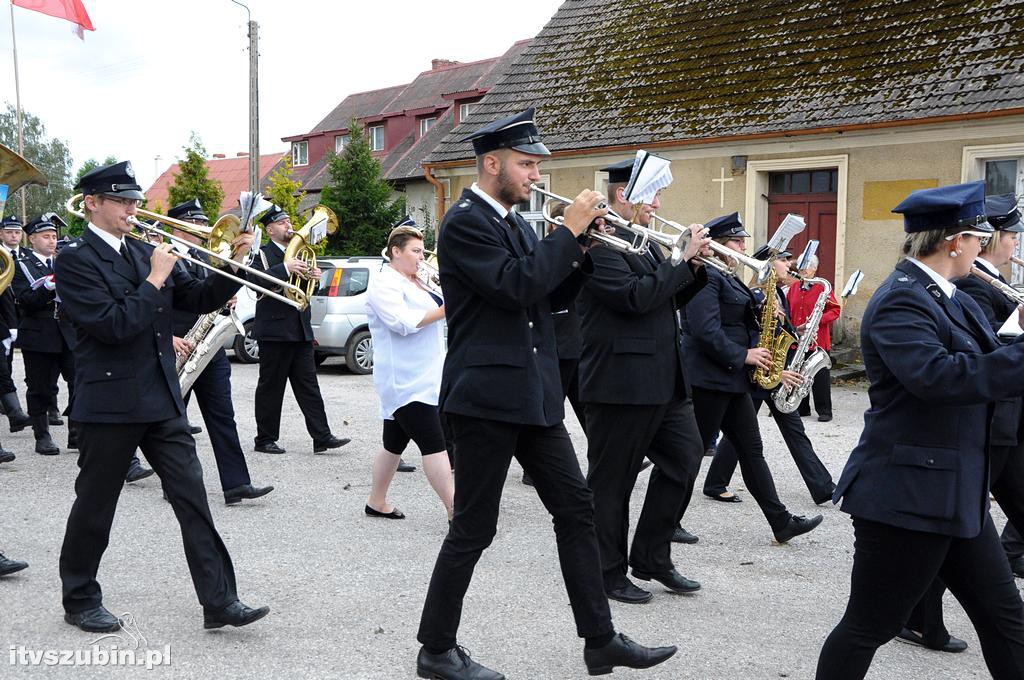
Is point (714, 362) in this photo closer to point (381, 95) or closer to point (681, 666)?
point (681, 666)

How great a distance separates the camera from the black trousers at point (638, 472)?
4.87 meters

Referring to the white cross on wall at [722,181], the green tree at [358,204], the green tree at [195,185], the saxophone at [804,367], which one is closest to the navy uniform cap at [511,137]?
the saxophone at [804,367]

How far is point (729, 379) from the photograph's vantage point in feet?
19.4

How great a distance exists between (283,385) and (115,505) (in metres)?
4.15

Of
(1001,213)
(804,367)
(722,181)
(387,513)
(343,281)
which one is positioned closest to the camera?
(1001,213)

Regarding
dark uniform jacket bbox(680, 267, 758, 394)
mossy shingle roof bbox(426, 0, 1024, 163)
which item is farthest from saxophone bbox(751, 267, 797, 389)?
mossy shingle roof bbox(426, 0, 1024, 163)

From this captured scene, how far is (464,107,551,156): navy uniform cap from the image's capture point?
3.79 m

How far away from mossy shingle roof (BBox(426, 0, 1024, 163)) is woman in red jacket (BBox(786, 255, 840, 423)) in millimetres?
3826

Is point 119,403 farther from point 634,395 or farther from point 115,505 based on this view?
point 634,395

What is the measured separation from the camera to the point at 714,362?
19.6ft

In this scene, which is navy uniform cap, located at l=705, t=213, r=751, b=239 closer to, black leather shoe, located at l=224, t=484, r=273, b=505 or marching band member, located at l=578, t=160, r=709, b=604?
marching band member, located at l=578, t=160, r=709, b=604

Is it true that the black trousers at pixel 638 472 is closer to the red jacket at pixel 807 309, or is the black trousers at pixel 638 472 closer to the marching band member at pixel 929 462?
the marching band member at pixel 929 462

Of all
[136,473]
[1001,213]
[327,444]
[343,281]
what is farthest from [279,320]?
[343,281]

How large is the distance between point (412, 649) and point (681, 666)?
3.65 ft
